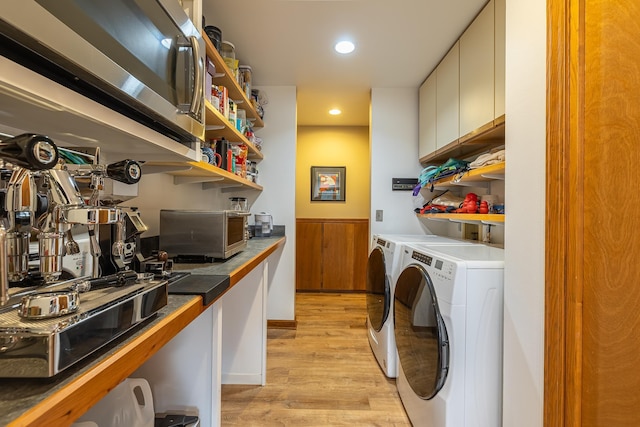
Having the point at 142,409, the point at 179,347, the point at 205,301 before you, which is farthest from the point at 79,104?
the point at 142,409

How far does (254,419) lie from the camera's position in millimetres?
1583

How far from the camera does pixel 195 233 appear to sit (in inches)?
53.6

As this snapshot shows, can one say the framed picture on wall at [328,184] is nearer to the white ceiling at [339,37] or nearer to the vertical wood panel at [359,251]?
the vertical wood panel at [359,251]

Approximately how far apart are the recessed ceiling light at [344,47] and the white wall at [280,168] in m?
0.78

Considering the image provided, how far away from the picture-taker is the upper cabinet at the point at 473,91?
161cm

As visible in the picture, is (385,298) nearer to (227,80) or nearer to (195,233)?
(195,233)

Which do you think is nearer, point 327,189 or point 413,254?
point 413,254

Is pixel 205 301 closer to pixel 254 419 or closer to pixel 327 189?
pixel 254 419

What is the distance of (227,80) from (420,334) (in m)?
1.75

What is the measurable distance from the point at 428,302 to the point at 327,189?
3109 millimetres

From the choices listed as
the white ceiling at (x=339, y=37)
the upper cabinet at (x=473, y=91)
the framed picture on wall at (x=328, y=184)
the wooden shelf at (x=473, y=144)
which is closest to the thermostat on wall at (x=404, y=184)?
the wooden shelf at (x=473, y=144)

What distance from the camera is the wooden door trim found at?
2.82 feet

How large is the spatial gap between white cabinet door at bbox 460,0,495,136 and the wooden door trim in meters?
0.81

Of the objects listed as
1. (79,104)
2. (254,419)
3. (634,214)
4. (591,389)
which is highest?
(79,104)
